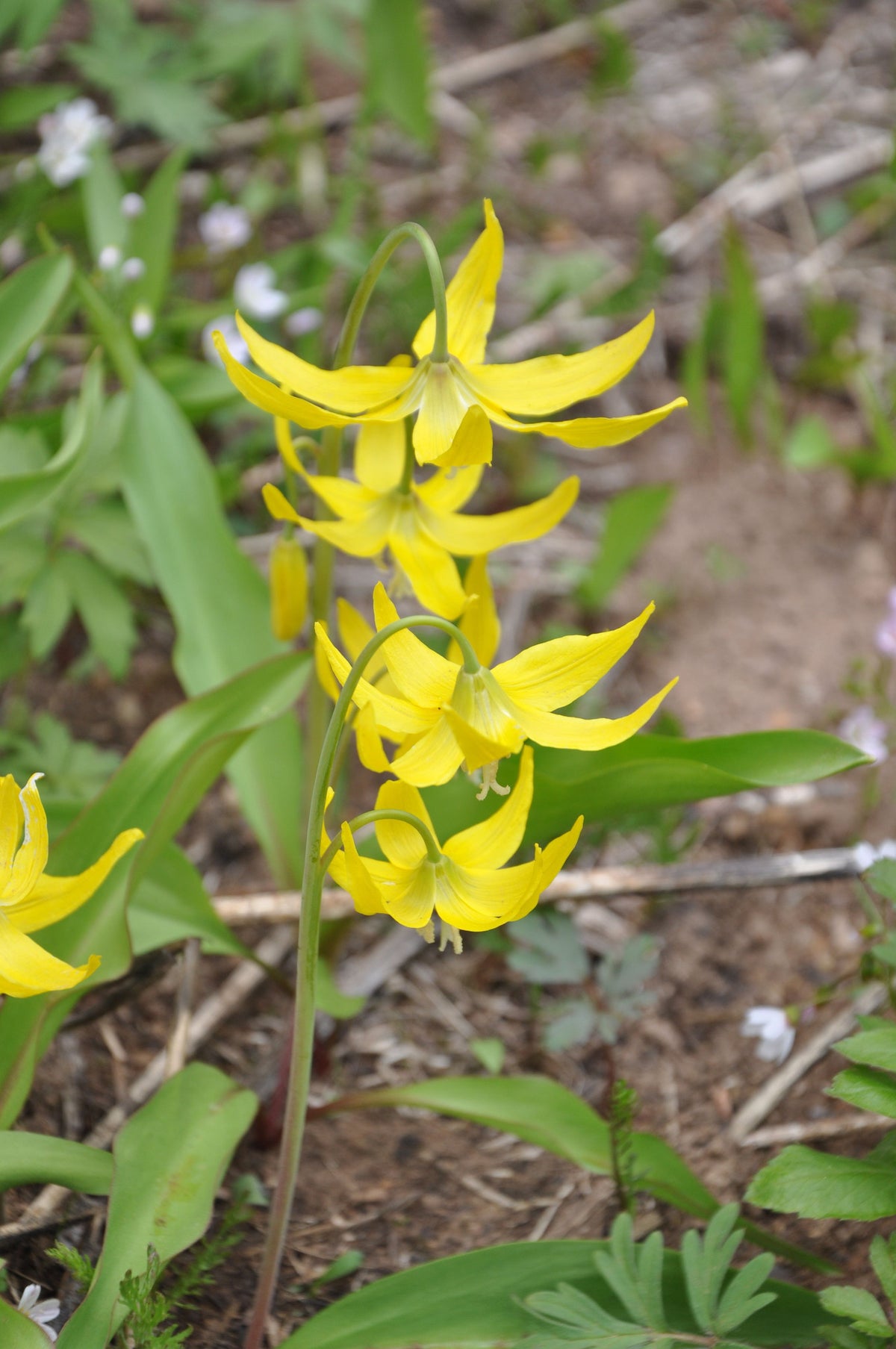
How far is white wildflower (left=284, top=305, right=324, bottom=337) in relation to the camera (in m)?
2.92

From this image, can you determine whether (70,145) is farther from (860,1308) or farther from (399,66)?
(860,1308)

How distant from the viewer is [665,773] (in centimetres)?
164

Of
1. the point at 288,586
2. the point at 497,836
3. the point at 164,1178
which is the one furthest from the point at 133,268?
the point at 164,1178

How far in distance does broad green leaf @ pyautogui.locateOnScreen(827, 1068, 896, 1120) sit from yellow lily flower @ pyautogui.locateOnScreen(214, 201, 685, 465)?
2.61 feet

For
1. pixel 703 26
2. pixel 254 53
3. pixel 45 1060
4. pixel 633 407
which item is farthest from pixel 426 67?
pixel 45 1060

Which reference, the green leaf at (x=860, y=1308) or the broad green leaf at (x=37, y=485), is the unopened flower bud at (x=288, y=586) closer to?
the broad green leaf at (x=37, y=485)

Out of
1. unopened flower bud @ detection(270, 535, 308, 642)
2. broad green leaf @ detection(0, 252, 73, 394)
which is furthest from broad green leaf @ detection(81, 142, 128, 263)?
unopened flower bud @ detection(270, 535, 308, 642)

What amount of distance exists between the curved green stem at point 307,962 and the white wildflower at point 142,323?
1.40 meters

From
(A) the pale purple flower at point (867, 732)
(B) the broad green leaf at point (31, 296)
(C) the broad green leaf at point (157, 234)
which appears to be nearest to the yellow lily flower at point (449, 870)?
(A) the pale purple flower at point (867, 732)

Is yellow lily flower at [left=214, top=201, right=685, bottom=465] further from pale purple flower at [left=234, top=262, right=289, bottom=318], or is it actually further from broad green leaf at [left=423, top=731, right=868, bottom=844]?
pale purple flower at [left=234, top=262, right=289, bottom=318]

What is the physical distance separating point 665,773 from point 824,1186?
546mm

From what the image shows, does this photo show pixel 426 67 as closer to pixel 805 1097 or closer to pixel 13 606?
pixel 13 606

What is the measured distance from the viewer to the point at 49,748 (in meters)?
2.18

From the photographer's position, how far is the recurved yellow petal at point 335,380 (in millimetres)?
1416
